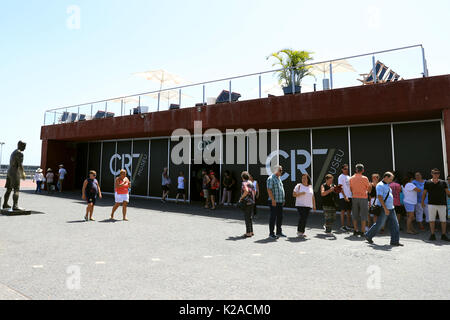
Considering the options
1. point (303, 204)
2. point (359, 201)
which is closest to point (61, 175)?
point (303, 204)

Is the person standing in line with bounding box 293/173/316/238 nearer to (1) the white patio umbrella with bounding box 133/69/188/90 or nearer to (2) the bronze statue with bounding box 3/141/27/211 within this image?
(2) the bronze statue with bounding box 3/141/27/211

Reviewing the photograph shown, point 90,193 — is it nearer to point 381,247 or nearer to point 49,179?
point 381,247

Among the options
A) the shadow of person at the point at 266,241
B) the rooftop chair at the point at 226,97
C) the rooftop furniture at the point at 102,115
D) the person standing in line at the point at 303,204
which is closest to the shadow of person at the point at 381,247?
the person standing in line at the point at 303,204

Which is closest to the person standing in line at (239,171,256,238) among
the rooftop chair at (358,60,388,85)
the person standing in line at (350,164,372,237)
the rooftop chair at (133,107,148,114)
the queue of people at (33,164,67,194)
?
the person standing in line at (350,164,372,237)

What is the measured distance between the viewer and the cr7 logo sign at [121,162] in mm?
19312

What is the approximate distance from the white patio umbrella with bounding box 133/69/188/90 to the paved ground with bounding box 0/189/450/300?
11.7 meters

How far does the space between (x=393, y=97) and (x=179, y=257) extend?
29.2 ft

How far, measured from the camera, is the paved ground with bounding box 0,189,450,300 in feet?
12.0

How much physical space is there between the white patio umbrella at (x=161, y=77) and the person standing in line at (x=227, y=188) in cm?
682

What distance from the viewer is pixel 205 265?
4793mm

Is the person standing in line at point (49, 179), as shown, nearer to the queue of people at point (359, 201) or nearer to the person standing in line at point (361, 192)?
the queue of people at point (359, 201)
